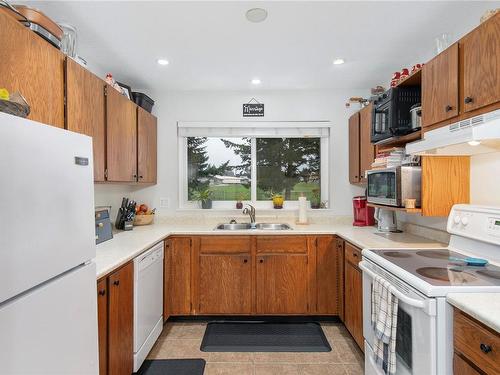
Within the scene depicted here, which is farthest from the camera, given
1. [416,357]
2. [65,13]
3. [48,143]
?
[65,13]

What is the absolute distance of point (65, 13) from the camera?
6.01ft

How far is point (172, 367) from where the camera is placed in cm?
209

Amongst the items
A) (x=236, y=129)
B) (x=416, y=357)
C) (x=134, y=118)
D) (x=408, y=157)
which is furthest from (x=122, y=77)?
(x=416, y=357)

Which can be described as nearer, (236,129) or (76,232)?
(76,232)

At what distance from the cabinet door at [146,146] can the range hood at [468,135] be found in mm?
2321

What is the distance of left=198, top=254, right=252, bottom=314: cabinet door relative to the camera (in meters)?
2.70

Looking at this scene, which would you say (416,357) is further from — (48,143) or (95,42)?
(95,42)

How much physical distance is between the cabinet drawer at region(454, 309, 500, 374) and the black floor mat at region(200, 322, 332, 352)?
4.66ft

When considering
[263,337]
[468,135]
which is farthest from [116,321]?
[468,135]

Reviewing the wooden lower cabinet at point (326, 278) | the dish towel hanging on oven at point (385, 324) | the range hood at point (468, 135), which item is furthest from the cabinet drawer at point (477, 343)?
the wooden lower cabinet at point (326, 278)

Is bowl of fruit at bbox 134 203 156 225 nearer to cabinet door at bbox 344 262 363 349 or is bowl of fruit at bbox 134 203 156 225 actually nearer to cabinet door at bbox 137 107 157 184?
cabinet door at bbox 137 107 157 184

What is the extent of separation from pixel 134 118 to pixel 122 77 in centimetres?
57

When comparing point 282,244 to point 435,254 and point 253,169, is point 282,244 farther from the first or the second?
point 435,254

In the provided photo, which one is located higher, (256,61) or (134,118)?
(256,61)
